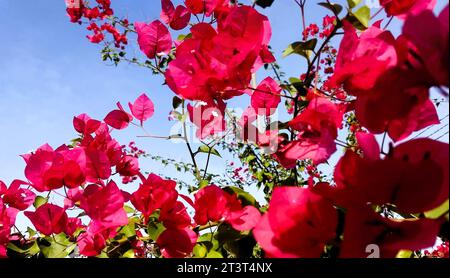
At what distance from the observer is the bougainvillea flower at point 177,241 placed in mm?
778

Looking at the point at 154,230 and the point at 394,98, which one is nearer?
the point at 394,98

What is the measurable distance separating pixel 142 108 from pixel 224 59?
613 millimetres

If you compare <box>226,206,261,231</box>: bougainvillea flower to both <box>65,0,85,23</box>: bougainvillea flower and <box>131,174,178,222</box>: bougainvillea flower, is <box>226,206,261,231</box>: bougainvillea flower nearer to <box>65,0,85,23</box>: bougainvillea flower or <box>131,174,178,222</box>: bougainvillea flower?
<box>131,174,178,222</box>: bougainvillea flower

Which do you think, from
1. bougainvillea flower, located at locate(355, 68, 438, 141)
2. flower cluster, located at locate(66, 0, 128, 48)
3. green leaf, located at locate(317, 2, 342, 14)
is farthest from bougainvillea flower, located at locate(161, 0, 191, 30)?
flower cluster, located at locate(66, 0, 128, 48)

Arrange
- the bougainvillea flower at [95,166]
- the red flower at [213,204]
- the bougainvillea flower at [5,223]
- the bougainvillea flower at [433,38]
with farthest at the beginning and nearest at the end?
the bougainvillea flower at [5,223] → the bougainvillea flower at [95,166] → the red flower at [213,204] → the bougainvillea flower at [433,38]

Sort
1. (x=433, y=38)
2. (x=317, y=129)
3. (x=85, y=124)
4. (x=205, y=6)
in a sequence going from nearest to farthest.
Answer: (x=433, y=38) < (x=317, y=129) < (x=205, y=6) < (x=85, y=124)

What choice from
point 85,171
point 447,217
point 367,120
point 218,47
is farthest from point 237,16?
point 85,171

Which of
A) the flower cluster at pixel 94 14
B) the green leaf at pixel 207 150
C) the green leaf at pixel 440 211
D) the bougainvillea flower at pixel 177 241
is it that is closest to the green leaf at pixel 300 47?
the green leaf at pixel 440 211

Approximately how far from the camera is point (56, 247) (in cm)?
93

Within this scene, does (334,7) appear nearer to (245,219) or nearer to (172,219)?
(245,219)

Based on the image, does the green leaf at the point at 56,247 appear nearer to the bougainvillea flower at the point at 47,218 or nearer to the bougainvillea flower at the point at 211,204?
the bougainvillea flower at the point at 47,218

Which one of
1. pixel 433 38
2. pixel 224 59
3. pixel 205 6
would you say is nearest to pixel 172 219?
pixel 224 59

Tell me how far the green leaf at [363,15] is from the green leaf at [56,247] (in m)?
0.85

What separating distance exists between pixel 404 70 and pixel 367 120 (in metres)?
0.07
